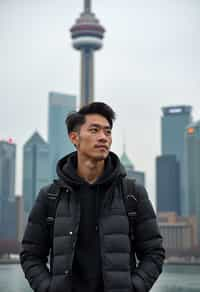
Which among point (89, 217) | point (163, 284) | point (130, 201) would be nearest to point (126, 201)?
point (130, 201)

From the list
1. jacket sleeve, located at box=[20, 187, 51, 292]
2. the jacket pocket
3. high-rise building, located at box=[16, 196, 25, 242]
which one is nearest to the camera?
the jacket pocket

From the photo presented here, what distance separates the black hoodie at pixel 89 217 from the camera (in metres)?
3.57

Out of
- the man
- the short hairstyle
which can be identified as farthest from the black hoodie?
the short hairstyle

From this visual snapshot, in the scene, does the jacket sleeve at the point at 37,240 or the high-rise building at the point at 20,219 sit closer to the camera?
the jacket sleeve at the point at 37,240

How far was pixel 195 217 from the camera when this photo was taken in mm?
171875

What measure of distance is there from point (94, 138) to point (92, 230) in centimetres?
55

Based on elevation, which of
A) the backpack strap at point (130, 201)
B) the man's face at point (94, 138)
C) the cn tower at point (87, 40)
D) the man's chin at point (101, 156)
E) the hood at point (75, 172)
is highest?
the cn tower at point (87, 40)

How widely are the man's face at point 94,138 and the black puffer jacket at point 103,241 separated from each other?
128 mm

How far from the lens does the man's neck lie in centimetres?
385

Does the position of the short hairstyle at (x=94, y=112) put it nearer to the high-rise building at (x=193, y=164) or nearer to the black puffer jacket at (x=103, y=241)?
the black puffer jacket at (x=103, y=241)

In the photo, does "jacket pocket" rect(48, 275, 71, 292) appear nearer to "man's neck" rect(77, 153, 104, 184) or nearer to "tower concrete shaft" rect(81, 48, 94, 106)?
"man's neck" rect(77, 153, 104, 184)

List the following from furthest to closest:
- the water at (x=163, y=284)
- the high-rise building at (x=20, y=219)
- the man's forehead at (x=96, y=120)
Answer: the high-rise building at (x=20, y=219) → the water at (x=163, y=284) → the man's forehead at (x=96, y=120)

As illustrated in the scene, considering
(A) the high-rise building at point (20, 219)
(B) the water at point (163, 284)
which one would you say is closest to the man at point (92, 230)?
(B) the water at point (163, 284)

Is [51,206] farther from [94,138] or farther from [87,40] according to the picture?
[87,40]
